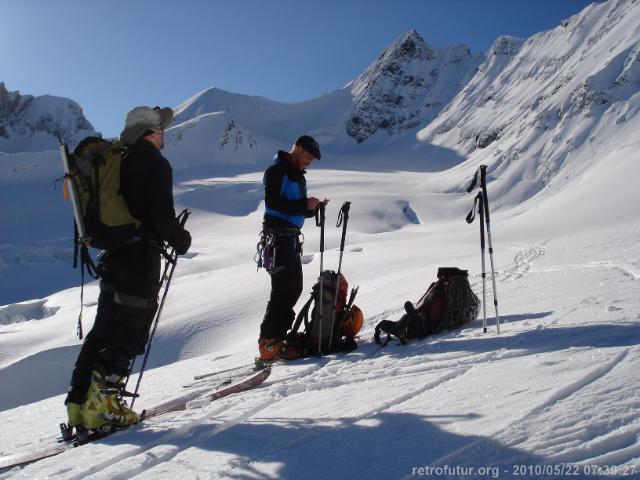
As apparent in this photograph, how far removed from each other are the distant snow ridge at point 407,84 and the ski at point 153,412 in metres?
96.6

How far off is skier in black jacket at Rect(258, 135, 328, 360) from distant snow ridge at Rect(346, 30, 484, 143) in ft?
314

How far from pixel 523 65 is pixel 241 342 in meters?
82.4

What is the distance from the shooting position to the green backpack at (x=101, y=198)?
2949mm

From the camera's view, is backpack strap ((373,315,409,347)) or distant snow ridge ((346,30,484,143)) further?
distant snow ridge ((346,30,484,143))

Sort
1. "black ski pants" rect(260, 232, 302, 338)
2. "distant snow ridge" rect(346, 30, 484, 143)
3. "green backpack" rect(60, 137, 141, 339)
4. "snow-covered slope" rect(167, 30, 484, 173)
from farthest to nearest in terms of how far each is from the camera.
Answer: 1. "distant snow ridge" rect(346, 30, 484, 143)
2. "snow-covered slope" rect(167, 30, 484, 173)
3. "black ski pants" rect(260, 232, 302, 338)
4. "green backpack" rect(60, 137, 141, 339)

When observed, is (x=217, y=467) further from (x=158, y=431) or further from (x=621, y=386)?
(x=621, y=386)

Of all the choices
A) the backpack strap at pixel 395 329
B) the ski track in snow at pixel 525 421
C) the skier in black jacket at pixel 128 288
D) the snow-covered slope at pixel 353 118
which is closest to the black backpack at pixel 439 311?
the backpack strap at pixel 395 329

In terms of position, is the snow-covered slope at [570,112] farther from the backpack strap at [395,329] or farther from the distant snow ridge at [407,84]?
the distant snow ridge at [407,84]

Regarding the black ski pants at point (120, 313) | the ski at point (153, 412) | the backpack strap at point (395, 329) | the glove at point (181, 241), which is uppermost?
the glove at point (181, 241)

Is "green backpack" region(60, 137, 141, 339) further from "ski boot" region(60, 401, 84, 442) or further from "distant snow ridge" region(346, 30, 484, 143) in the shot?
"distant snow ridge" region(346, 30, 484, 143)

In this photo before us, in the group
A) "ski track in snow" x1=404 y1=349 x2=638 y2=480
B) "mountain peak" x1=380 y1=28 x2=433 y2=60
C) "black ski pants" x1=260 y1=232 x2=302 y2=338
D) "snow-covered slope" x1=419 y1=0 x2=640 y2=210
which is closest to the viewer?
"ski track in snow" x1=404 y1=349 x2=638 y2=480

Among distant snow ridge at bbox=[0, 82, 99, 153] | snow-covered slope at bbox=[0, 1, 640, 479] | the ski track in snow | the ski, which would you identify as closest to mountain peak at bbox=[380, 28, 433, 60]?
distant snow ridge at bbox=[0, 82, 99, 153]

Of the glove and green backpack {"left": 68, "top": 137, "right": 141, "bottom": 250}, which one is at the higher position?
green backpack {"left": 68, "top": 137, "right": 141, "bottom": 250}

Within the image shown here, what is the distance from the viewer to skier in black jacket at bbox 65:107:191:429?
2980 mm
